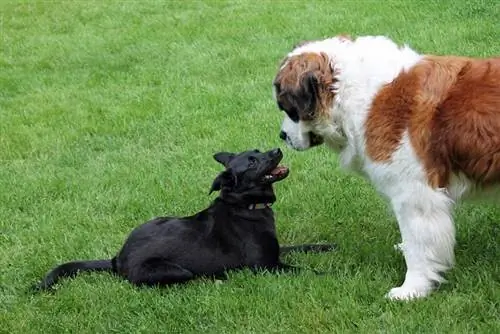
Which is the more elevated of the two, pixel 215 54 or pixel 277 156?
pixel 277 156

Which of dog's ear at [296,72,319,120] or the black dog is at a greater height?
dog's ear at [296,72,319,120]

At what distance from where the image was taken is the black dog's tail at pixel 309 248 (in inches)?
204

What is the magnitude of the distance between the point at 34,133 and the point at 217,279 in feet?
13.6

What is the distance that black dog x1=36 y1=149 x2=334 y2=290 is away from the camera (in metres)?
4.76

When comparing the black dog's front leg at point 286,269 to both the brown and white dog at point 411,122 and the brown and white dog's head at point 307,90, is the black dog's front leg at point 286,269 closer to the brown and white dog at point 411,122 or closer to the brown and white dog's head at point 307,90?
the brown and white dog at point 411,122

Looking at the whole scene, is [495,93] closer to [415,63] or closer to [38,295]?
[415,63]

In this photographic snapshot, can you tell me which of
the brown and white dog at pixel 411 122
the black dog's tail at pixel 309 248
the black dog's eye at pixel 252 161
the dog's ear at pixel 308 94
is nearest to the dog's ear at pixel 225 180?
the black dog's eye at pixel 252 161

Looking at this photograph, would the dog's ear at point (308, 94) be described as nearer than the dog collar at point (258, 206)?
Yes

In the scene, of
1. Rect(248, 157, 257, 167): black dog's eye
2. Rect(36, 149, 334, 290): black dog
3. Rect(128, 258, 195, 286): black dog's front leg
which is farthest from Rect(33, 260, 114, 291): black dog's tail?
Rect(248, 157, 257, 167): black dog's eye

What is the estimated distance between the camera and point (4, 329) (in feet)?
15.0

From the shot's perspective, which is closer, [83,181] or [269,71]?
[83,181]

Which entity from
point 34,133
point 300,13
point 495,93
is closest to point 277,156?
point 495,93

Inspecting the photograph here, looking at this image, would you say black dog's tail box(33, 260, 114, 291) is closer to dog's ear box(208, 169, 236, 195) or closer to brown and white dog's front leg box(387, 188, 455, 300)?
dog's ear box(208, 169, 236, 195)

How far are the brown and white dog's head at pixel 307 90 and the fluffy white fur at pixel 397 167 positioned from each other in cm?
2
